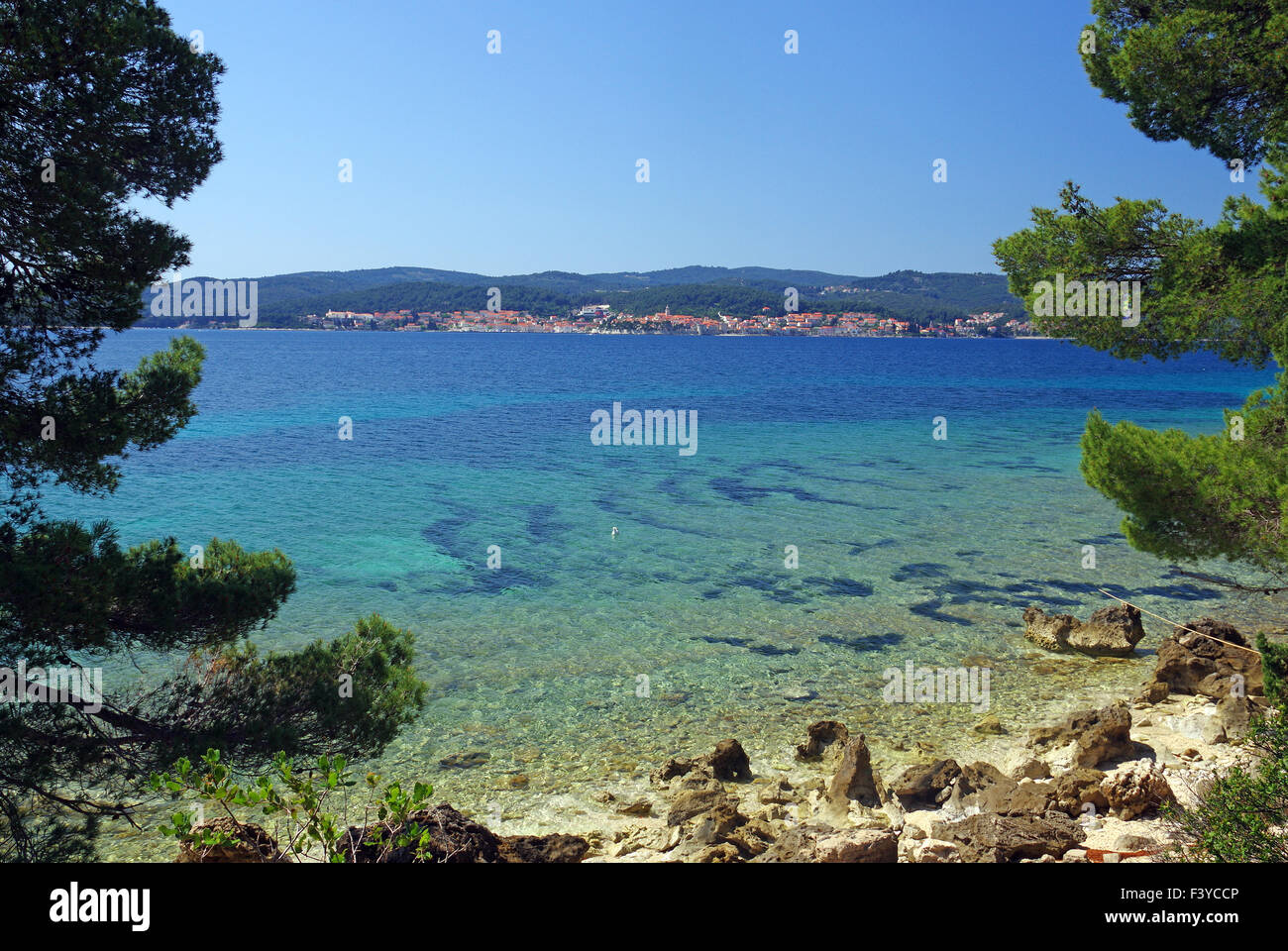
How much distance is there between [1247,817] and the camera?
501 cm

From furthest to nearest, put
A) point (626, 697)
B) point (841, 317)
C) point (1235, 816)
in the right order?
point (841, 317)
point (626, 697)
point (1235, 816)

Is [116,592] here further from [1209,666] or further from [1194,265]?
[1209,666]

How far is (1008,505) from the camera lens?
2677cm

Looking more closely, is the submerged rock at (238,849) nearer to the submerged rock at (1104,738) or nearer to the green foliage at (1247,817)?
the green foliage at (1247,817)

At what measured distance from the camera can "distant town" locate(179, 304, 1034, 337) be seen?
6132 inches

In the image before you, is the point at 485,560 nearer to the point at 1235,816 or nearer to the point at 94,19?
the point at 94,19

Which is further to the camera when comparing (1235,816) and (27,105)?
(27,105)

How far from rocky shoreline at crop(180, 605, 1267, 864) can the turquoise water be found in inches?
33.0

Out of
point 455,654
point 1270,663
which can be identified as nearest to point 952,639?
point 1270,663

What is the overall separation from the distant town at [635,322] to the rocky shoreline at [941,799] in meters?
142

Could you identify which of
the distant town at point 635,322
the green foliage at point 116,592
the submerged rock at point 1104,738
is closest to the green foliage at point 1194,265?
the submerged rock at point 1104,738

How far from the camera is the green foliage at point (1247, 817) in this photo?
15.8ft
